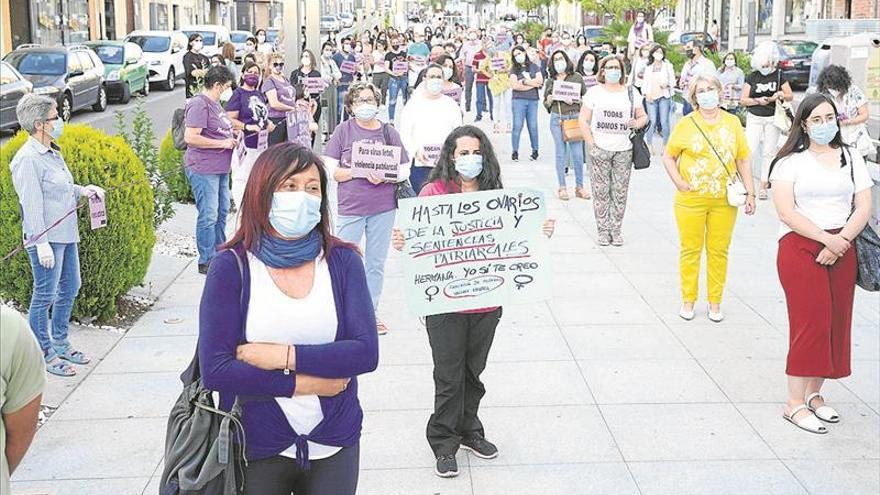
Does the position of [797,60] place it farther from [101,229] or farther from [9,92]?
[101,229]

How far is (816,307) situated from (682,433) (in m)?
1.00

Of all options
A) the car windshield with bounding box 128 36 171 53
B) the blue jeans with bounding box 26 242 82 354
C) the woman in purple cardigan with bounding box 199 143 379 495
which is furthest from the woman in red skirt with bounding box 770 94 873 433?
the car windshield with bounding box 128 36 171 53

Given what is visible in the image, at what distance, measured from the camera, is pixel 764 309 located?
8.49 m

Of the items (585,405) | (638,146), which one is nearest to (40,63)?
(638,146)

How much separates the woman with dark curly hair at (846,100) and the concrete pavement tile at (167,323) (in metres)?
5.89

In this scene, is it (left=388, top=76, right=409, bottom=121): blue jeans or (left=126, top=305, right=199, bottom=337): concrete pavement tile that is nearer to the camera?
(left=126, top=305, right=199, bottom=337): concrete pavement tile

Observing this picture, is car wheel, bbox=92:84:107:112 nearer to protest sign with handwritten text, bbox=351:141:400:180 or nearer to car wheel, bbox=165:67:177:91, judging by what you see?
car wheel, bbox=165:67:177:91

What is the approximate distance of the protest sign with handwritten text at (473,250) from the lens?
5.20m

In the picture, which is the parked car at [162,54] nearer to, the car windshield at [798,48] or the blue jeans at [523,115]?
the car windshield at [798,48]

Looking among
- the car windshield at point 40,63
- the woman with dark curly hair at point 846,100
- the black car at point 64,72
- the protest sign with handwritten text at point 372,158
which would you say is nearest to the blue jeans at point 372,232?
the protest sign with handwritten text at point 372,158

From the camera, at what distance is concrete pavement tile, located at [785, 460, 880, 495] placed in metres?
5.23

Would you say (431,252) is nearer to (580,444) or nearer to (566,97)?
(580,444)

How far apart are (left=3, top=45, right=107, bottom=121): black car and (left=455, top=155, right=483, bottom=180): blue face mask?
19983 millimetres

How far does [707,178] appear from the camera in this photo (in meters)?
7.88
